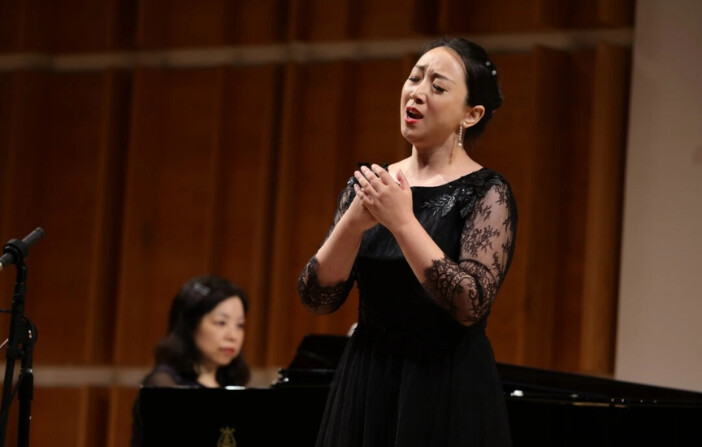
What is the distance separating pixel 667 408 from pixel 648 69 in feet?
5.68

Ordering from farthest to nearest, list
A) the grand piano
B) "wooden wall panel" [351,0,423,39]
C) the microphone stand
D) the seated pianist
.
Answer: "wooden wall panel" [351,0,423,39] → the seated pianist → the grand piano → the microphone stand

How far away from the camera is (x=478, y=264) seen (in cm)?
178

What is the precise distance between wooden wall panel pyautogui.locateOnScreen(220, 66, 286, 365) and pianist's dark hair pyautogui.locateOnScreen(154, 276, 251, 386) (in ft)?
1.98

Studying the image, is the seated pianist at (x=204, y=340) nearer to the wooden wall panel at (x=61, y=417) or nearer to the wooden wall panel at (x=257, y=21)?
the wooden wall panel at (x=61, y=417)

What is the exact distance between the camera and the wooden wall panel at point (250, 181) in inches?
179

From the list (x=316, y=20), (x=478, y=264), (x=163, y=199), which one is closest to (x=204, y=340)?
(x=163, y=199)

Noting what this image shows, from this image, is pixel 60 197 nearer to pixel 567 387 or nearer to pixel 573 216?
pixel 573 216

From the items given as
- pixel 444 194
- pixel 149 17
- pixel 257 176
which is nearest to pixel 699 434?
pixel 444 194

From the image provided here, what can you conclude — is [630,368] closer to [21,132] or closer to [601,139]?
[601,139]

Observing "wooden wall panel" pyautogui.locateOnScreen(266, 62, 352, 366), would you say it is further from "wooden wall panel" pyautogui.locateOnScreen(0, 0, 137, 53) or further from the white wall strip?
"wooden wall panel" pyautogui.locateOnScreen(0, 0, 137, 53)

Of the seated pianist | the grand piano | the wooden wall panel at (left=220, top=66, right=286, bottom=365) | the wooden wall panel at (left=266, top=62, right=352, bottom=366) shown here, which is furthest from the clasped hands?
the wooden wall panel at (left=220, top=66, right=286, bottom=365)

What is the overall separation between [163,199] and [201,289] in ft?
3.12

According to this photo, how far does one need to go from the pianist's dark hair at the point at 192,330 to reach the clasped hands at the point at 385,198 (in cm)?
214

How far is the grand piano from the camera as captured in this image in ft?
8.61
